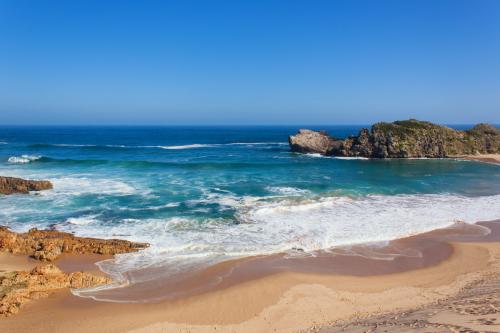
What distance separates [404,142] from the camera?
47125 mm

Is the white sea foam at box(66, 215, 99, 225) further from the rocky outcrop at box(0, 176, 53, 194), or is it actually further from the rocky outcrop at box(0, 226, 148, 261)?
the rocky outcrop at box(0, 176, 53, 194)

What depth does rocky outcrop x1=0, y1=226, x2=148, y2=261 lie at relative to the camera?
1247 centimetres

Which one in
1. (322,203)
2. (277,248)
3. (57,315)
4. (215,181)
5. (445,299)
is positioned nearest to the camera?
(57,315)

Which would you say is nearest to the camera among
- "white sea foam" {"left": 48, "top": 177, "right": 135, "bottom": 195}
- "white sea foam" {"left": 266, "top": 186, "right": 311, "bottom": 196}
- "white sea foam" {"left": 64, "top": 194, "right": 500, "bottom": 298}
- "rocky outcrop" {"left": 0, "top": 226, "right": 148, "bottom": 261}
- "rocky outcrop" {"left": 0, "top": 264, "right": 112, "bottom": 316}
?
"rocky outcrop" {"left": 0, "top": 264, "right": 112, "bottom": 316}

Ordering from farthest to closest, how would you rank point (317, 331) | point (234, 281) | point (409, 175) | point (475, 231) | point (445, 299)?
point (409, 175) → point (475, 231) → point (234, 281) → point (445, 299) → point (317, 331)

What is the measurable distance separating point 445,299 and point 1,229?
14827mm

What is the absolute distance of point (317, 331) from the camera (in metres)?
7.89

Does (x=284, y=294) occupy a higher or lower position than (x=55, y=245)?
lower

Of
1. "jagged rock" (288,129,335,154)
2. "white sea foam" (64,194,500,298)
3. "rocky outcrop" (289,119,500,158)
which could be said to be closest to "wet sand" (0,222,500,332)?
"white sea foam" (64,194,500,298)

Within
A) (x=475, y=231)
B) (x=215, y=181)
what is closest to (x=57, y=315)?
(x=475, y=231)

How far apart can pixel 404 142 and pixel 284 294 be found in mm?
42134

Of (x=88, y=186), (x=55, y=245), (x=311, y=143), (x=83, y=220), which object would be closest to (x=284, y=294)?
(x=55, y=245)

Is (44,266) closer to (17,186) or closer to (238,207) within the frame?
(238,207)

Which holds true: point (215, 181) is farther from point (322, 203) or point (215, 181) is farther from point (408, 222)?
point (408, 222)
